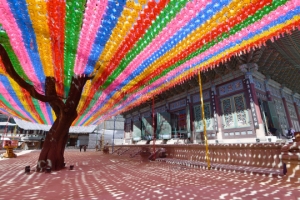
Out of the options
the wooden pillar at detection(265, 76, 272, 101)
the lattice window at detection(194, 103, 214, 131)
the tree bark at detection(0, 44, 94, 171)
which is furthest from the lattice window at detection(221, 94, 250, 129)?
the tree bark at detection(0, 44, 94, 171)

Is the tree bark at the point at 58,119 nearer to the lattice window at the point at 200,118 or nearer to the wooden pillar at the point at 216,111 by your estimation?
the wooden pillar at the point at 216,111

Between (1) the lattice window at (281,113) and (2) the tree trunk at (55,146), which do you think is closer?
(2) the tree trunk at (55,146)

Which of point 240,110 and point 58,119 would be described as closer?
point 58,119

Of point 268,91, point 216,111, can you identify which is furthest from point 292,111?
point 216,111

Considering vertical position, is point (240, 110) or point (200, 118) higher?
point (240, 110)

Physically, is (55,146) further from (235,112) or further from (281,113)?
(281,113)

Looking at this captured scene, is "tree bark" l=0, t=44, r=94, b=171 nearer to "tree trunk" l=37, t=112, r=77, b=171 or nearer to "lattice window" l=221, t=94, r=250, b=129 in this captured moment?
"tree trunk" l=37, t=112, r=77, b=171

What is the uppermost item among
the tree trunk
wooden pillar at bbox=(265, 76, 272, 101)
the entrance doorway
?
wooden pillar at bbox=(265, 76, 272, 101)

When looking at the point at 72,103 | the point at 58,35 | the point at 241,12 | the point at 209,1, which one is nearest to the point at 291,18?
the point at 241,12

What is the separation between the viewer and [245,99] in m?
9.01

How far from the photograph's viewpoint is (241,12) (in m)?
3.17

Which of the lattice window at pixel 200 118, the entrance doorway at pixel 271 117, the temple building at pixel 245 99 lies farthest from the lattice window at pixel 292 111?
the lattice window at pixel 200 118

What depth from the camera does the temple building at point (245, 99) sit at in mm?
8375

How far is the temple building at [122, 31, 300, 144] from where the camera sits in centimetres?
838
